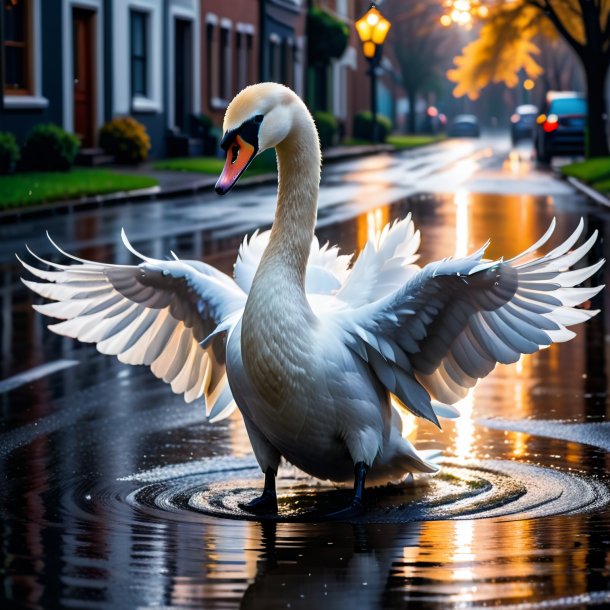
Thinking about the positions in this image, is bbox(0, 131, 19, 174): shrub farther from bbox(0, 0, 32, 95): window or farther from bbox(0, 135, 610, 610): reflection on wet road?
bbox(0, 135, 610, 610): reflection on wet road

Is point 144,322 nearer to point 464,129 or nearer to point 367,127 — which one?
point 367,127

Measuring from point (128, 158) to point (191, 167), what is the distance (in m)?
1.34

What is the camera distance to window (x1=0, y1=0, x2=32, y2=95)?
99.6 ft

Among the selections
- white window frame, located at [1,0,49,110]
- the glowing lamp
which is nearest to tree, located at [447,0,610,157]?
the glowing lamp

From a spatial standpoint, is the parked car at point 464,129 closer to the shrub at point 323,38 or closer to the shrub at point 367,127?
the shrub at point 367,127

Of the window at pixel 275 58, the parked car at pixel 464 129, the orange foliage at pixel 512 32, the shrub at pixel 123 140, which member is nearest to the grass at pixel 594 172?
the orange foliage at pixel 512 32

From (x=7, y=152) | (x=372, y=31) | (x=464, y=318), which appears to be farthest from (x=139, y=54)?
(x=464, y=318)

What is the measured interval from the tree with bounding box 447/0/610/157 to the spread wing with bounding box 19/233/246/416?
31283 millimetres

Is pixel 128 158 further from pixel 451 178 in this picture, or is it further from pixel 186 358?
pixel 186 358

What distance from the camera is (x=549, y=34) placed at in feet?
145

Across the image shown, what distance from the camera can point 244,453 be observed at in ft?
25.3

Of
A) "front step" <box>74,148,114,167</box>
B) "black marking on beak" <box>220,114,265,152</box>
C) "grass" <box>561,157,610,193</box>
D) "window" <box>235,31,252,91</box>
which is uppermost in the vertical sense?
"window" <box>235,31,252,91</box>

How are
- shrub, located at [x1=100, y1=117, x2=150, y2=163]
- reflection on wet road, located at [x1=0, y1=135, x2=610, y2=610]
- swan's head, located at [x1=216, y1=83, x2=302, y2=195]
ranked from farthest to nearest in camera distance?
shrub, located at [x1=100, y1=117, x2=150, y2=163]
swan's head, located at [x1=216, y1=83, x2=302, y2=195]
reflection on wet road, located at [x1=0, y1=135, x2=610, y2=610]

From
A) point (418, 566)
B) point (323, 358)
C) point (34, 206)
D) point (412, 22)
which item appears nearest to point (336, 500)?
point (323, 358)
